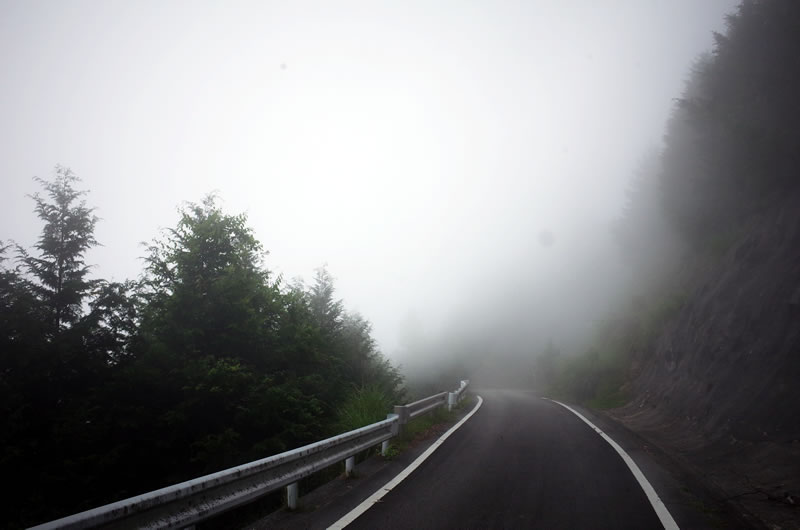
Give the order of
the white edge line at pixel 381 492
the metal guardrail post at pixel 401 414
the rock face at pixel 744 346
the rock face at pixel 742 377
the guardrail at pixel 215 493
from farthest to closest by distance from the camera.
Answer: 1. the metal guardrail post at pixel 401 414
2. the rock face at pixel 744 346
3. the rock face at pixel 742 377
4. the white edge line at pixel 381 492
5. the guardrail at pixel 215 493

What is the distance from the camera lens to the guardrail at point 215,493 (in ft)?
8.07

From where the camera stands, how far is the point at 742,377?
8836mm

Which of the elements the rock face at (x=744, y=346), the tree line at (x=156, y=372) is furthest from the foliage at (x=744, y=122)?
the tree line at (x=156, y=372)

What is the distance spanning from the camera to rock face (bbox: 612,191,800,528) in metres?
6.09

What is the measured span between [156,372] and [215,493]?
7.12m

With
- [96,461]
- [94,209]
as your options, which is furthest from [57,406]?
[94,209]

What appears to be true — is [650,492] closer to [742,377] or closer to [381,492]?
[381,492]

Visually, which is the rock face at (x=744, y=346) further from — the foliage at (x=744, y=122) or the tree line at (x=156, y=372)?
the tree line at (x=156, y=372)

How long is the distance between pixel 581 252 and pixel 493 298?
1097 inches

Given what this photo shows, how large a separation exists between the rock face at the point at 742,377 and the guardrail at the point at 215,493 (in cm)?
549

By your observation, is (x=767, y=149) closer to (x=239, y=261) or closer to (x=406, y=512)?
(x=406, y=512)

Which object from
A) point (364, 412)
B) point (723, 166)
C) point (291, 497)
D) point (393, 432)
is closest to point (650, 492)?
point (393, 432)

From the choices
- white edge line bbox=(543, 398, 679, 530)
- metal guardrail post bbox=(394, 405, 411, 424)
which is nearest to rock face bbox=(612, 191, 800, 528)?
white edge line bbox=(543, 398, 679, 530)

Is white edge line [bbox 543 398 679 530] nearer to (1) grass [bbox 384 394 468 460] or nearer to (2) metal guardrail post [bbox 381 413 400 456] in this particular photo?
(1) grass [bbox 384 394 468 460]
